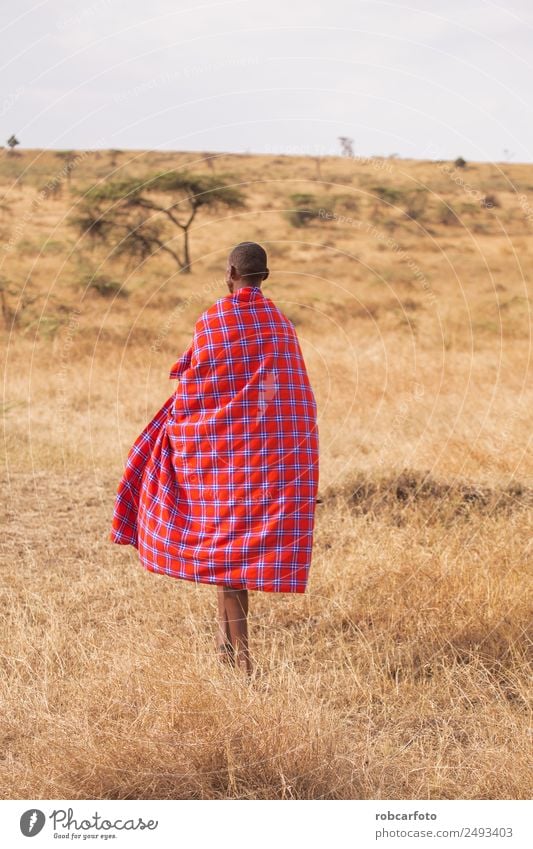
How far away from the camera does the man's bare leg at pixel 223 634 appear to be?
4156mm

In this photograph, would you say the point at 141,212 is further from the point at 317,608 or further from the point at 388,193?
the point at 317,608

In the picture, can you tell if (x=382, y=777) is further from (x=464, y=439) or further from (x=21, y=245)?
(x=21, y=245)

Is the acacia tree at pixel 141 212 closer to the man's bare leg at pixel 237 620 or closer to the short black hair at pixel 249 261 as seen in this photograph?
the short black hair at pixel 249 261

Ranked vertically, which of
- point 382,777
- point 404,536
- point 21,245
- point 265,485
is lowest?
point 382,777

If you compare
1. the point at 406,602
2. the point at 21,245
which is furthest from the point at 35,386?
the point at 21,245

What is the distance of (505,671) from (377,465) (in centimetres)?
356

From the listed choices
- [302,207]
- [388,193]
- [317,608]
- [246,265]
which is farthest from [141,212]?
[246,265]

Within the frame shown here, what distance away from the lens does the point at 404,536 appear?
5965 millimetres

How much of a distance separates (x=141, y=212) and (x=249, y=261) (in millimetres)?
18958

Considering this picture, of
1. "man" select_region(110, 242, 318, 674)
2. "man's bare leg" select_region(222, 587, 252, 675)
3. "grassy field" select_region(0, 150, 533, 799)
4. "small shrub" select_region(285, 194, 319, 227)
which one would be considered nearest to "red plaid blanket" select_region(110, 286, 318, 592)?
"man" select_region(110, 242, 318, 674)

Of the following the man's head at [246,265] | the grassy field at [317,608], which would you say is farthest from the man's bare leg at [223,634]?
the man's head at [246,265]

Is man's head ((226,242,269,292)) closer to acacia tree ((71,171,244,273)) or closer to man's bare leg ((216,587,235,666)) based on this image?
man's bare leg ((216,587,235,666))

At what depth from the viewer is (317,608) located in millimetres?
5137

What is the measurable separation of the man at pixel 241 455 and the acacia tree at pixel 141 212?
1577 centimetres
